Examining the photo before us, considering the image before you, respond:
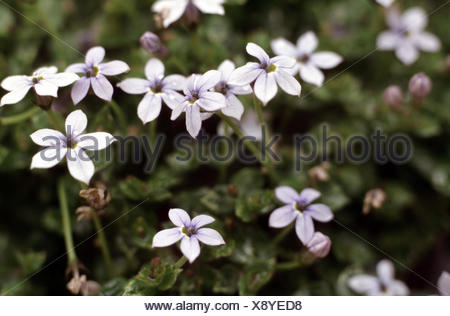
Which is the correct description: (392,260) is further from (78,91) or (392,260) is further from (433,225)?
(78,91)

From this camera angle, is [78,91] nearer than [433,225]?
Yes

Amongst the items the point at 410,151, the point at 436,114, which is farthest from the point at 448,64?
the point at 410,151

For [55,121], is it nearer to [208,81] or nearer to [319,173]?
[208,81]

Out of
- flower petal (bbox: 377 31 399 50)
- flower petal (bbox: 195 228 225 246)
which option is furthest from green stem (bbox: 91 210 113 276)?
flower petal (bbox: 377 31 399 50)

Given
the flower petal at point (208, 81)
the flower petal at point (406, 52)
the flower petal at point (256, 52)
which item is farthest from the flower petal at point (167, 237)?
the flower petal at point (406, 52)

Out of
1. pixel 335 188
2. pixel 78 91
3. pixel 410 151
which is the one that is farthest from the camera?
pixel 410 151

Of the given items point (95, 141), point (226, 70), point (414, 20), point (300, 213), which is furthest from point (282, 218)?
point (414, 20)

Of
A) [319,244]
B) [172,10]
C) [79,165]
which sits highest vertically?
[172,10]
